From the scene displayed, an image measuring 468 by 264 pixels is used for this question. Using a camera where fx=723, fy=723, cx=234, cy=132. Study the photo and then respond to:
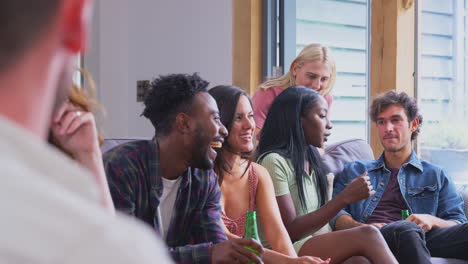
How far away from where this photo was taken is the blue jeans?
9.00 feet

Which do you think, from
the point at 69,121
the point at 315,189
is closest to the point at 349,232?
the point at 315,189

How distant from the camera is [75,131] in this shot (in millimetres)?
1594

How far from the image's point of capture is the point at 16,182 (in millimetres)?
361

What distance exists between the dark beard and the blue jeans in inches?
37.6

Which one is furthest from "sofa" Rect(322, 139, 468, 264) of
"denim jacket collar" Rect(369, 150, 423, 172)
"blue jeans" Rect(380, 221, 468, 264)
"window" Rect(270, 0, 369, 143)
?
"window" Rect(270, 0, 369, 143)

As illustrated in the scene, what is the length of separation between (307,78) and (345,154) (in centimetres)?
49

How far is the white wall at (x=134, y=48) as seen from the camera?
5.12 m

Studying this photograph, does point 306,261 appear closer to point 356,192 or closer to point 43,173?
point 356,192

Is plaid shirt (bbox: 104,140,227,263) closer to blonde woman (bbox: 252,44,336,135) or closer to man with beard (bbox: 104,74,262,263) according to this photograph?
man with beard (bbox: 104,74,262,263)

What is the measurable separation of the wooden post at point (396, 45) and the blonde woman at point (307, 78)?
0.42 meters

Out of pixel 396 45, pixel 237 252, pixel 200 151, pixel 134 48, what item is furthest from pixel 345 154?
pixel 134 48

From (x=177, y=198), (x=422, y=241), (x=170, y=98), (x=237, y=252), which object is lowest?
(x=422, y=241)

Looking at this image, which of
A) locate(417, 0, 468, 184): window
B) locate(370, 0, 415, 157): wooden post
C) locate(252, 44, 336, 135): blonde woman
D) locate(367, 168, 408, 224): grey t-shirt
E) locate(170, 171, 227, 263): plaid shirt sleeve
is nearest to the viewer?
locate(170, 171, 227, 263): plaid shirt sleeve

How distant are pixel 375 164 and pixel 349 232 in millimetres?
782
